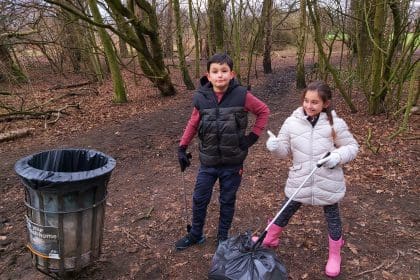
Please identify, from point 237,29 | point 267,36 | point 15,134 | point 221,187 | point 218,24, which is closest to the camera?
point 221,187

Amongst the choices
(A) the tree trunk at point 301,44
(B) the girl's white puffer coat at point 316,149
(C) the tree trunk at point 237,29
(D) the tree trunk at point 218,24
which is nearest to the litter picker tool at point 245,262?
(B) the girl's white puffer coat at point 316,149

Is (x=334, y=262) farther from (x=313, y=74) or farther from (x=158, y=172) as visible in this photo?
(x=313, y=74)

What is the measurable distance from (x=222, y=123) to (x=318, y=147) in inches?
31.2

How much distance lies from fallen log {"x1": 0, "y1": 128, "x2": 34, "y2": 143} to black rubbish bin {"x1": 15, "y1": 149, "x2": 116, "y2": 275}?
5.53 m

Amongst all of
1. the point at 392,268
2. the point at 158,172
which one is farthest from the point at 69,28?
the point at 392,268

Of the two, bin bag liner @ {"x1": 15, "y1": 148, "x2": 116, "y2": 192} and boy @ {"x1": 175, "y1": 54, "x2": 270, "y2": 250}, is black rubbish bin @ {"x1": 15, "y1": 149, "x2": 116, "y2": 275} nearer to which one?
bin bag liner @ {"x1": 15, "y1": 148, "x2": 116, "y2": 192}

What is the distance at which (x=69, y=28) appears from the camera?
14.5 meters

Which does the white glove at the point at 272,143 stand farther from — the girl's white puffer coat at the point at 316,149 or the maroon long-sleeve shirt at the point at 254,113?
the maroon long-sleeve shirt at the point at 254,113

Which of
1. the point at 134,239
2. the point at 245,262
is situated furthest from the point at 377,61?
the point at 245,262

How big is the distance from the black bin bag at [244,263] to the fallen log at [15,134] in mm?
6655

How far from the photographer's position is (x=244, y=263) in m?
2.55

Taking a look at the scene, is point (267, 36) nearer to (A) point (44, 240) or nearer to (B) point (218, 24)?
(B) point (218, 24)

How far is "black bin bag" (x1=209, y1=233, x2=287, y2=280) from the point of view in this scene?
2500mm

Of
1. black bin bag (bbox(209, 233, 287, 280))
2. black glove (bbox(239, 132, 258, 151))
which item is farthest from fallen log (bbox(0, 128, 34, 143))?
black bin bag (bbox(209, 233, 287, 280))
